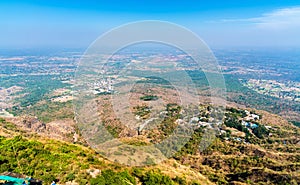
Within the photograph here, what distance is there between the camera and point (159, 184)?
308 inches

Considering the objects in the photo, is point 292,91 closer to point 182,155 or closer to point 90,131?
point 182,155

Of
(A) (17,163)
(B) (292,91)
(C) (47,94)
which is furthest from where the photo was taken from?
(B) (292,91)

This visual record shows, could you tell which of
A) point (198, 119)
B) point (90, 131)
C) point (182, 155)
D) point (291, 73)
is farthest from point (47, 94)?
point (291, 73)

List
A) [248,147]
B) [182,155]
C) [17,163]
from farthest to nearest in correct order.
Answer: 1. [248,147]
2. [182,155]
3. [17,163]

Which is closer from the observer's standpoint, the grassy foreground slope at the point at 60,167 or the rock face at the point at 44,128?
the grassy foreground slope at the point at 60,167

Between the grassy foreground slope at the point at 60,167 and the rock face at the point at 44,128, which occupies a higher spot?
the grassy foreground slope at the point at 60,167

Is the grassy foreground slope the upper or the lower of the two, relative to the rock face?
upper

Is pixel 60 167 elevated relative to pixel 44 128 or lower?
elevated

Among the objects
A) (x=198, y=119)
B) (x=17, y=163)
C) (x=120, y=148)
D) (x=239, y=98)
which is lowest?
(x=239, y=98)

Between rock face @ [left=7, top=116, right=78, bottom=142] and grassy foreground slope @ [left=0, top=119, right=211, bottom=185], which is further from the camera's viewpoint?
rock face @ [left=7, top=116, right=78, bottom=142]

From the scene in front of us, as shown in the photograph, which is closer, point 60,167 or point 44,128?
point 60,167

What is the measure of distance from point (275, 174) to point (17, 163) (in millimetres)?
15471

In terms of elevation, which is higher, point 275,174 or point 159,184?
point 159,184

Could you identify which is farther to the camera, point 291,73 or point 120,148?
point 291,73
